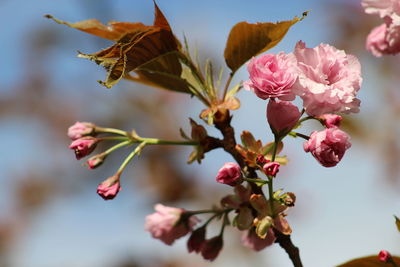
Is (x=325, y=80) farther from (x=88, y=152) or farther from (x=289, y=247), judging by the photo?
(x=88, y=152)

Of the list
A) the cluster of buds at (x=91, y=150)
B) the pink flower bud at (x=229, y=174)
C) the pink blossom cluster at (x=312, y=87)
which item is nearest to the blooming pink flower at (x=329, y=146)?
the pink blossom cluster at (x=312, y=87)

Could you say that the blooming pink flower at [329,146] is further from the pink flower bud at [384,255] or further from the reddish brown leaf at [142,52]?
the reddish brown leaf at [142,52]

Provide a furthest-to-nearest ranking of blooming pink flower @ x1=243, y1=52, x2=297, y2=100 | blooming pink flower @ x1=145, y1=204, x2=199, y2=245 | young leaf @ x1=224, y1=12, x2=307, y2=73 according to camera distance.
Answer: blooming pink flower @ x1=145, y1=204, x2=199, y2=245 < young leaf @ x1=224, y1=12, x2=307, y2=73 < blooming pink flower @ x1=243, y1=52, x2=297, y2=100

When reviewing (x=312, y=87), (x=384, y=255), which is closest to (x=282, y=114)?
(x=312, y=87)

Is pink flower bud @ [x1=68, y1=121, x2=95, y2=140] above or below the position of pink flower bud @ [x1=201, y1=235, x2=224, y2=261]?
above

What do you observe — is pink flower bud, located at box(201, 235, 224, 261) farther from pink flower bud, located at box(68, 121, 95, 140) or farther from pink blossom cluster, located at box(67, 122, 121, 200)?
pink flower bud, located at box(68, 121, 95, 140)

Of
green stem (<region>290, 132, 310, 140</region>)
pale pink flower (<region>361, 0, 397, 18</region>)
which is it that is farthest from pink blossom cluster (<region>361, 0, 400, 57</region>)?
green stem (<region>290, 132, 310, 140</region>)

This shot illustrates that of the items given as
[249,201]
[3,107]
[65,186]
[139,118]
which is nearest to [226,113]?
[249,201]

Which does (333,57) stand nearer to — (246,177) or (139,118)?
(246,177)
